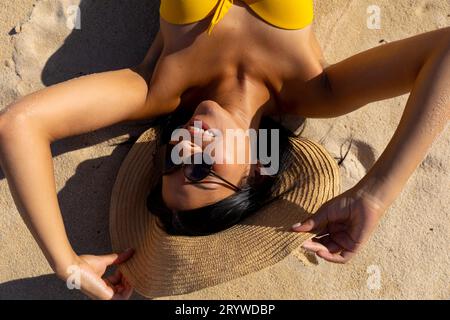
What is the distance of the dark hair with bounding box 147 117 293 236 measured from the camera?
137cm

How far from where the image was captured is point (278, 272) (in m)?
1.77

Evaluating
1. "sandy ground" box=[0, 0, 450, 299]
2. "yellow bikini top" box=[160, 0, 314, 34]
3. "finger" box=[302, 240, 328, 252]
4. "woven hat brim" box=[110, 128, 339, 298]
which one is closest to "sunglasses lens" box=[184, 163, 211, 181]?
"woven hat brim" box=[110, 128, 339, 298]

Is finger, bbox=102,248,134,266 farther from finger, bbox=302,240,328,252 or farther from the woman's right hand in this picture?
finger, bbox=302,240,328,252

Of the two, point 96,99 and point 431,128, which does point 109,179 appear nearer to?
point 96,99

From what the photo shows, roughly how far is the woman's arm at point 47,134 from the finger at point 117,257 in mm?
126

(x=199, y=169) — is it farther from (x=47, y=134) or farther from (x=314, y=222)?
(x=47, y=134)

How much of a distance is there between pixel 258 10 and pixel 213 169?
0.53m

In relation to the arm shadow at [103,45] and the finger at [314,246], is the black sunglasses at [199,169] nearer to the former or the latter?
the finger at [314,246]

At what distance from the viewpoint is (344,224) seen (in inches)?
52.3

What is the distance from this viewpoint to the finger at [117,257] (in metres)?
1.52

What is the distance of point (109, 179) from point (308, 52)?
872 mm

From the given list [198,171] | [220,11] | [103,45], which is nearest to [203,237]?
[198,171]

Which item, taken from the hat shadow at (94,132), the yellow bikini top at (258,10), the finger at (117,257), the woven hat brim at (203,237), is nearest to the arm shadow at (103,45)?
the hat shadow at (94,132)
